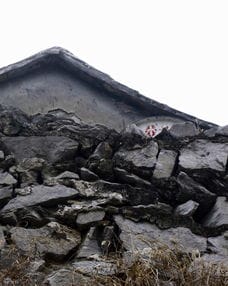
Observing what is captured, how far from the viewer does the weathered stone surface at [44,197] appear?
16.6ft

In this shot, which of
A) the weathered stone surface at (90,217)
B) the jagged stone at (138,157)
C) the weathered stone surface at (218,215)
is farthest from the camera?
the jagged stone at (138,157)

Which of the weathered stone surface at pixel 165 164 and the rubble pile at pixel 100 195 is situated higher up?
the weathered stone surface at pixel 165 164

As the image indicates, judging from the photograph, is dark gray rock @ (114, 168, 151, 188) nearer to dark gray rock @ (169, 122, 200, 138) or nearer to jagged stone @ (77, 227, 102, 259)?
jagged stone @ (77, 227, 102, 259)

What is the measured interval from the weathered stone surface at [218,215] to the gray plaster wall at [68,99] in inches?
136

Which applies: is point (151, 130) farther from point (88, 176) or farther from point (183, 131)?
point (88, 176)

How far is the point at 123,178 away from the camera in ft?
18.1

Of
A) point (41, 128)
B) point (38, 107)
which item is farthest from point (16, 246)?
point (38, 107)

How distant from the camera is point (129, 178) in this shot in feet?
18.0

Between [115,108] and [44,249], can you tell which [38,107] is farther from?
[44,249]

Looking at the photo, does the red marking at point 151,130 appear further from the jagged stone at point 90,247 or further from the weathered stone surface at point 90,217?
the jagged stone at point 90,247

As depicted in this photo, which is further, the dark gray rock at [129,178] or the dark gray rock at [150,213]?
the dark gray rock at [129,178]

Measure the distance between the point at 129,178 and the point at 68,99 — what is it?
140 inches

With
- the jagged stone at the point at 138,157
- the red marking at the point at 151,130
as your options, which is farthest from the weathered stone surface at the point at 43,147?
the red marking at the point at 151,130

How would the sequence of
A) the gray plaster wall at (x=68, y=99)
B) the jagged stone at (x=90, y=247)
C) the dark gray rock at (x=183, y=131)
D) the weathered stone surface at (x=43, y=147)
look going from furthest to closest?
the gray plaster wall at (x=68, y=99) < the dark gray rock at (x=183, y=131) < the weathered stone surface at (x=43, y=147) < the jagged stone at (x=90, y=247)
